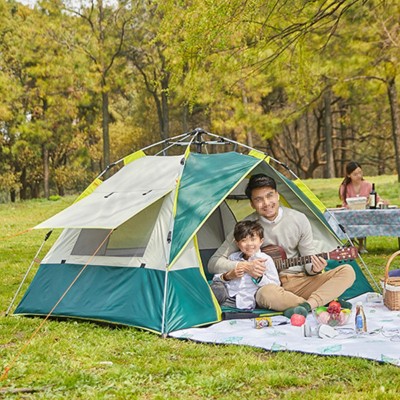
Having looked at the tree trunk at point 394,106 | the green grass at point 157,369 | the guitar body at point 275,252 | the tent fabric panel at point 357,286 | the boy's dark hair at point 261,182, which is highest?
the tree trunk at point 394,106

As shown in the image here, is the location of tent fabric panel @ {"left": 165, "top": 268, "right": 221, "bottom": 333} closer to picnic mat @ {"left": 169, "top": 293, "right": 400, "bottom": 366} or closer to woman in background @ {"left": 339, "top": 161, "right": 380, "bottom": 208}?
picnic mat @ {"left": 169, "top": 293, "right": 400, "bottom": 366}

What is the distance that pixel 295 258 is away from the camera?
5289 millimetres

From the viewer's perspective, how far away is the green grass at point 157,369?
3346 mm

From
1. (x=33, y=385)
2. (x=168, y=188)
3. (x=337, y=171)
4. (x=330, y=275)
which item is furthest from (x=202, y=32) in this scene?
(x=337, y=171)

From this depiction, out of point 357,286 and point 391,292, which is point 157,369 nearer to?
point 391,292

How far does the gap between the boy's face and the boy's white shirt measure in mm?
40

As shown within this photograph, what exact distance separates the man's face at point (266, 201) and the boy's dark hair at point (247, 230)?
213 mm

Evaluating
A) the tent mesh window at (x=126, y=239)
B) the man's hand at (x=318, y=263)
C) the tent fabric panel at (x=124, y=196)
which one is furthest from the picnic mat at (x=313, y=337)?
the tent fabric panel at (x=124, y=196)

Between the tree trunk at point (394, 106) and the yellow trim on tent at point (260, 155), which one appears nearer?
the yellow trim on tent at point (260, 155)

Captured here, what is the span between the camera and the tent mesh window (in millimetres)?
5199

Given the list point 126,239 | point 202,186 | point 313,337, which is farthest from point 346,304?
point 126,239

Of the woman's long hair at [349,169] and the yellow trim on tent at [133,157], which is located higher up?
the yellow trim on tent at [133,157]

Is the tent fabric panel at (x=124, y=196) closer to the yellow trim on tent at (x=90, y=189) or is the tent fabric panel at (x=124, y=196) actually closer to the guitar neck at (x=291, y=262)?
the yellow trim on tent at (x=90, y=189)

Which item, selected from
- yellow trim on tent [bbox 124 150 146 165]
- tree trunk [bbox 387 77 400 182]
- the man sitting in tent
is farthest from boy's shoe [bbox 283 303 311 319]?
tree trunk [bbox 387 77 400 182]
